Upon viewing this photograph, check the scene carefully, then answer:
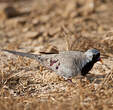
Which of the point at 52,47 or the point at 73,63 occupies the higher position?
the point at 52,47

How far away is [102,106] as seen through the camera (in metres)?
3.00

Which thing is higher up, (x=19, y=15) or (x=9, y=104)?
(x=19, y=15)

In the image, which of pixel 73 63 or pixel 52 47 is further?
pixel 52 47

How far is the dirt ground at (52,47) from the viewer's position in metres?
3.16

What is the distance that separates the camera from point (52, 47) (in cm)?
470

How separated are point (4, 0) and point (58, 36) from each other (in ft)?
9.98

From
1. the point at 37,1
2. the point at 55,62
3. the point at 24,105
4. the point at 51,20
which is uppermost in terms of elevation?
the point at 37,1

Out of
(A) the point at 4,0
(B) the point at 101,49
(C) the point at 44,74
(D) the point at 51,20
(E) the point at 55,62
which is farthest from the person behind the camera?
(A) the point at 4,0

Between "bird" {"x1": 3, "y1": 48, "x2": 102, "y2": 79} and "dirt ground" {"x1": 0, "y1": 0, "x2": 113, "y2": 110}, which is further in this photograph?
"bird" {"x1": 3, "y1": 48, "x2": 102, "y2": 79}

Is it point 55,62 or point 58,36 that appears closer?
point 55,62

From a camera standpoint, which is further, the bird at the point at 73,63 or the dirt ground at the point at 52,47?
the bird at the point at 73,63

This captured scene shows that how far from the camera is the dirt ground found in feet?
10.4

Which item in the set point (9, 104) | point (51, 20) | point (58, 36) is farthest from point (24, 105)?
point (51, 20)

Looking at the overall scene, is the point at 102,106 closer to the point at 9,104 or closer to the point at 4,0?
the point at 9,104
